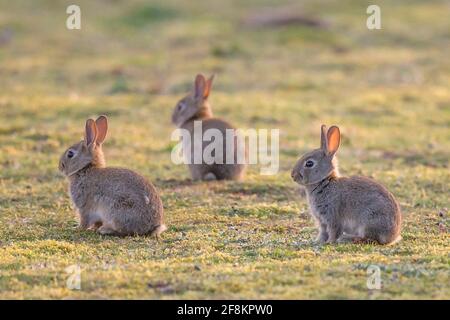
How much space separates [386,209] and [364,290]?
1.81 meters

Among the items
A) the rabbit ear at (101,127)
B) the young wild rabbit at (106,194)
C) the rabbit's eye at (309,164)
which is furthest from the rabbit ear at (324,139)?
the rabbit ear at (101,127)

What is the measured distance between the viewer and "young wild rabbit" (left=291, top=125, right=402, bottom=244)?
30.9 feet

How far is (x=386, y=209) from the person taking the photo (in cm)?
939

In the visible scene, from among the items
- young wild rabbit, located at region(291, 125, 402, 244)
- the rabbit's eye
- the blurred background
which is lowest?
young wild rabbit, located at region(291, 125, 402, 244)

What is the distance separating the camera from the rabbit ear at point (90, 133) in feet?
34.8

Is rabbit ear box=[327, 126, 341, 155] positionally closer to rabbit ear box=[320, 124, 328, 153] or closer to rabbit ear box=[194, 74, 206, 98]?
rabbit ear box=[320, 124, 328, 153]

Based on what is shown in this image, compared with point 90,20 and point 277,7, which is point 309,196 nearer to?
point 90,20

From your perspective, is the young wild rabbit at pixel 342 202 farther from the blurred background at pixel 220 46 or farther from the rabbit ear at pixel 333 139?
the blurred background at pixel 220 46

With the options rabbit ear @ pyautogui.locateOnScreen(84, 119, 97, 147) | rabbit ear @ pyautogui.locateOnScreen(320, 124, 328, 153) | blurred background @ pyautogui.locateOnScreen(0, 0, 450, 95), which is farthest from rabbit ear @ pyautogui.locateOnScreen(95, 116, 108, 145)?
blurred background @ pyautogui.locateOnScreen(0, 0, 450, 95)

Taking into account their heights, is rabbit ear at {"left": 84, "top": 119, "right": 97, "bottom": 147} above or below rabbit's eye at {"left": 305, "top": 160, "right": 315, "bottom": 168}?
above

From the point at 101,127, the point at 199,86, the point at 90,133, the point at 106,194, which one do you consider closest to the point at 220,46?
the point at 199,86

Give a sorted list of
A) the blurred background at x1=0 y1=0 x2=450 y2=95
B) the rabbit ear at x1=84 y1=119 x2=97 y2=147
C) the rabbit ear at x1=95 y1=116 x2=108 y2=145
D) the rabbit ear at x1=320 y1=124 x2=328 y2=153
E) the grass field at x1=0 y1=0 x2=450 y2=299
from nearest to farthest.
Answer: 1. the grass field at x1=0 y1=0 x2=450 y2=299
2. the rabbit ear at x1=320 y1=124 x2=328 y2=153
3. the rabbit ear at x1=84 y1=119 x2=97 y2=147
4. the rabbit ear at x1=95 y1=116 x2=108 y2=145
5. the blurred background at x1=0 y1=0 x2=450 y2=95

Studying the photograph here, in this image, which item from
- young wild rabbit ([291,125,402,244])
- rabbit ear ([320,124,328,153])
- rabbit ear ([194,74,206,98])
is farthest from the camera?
rabbit ear ([194,74,206,98])
